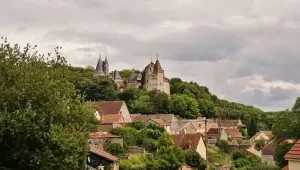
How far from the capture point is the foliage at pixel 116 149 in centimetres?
4591

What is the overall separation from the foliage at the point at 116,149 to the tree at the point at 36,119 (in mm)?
21670

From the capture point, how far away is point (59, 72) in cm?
2484

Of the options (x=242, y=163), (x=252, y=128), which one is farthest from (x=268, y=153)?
(x=252, y=128)

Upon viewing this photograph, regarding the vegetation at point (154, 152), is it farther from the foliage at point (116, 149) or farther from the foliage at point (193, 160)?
the foliage at point (116, 149)

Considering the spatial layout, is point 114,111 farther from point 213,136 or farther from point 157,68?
point 157,68

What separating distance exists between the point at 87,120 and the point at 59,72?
10.3 ft

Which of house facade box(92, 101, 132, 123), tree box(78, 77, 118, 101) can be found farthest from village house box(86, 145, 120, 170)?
tree box(78, 77, 118, 101)

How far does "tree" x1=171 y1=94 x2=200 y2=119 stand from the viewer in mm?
100669

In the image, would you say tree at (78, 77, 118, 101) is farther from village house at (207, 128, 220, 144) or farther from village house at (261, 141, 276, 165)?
village house at (261, 141, 276, 165)

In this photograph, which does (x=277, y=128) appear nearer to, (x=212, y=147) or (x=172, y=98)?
(x=212, y=147)

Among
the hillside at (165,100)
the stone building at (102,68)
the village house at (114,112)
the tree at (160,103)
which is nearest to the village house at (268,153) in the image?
the village house at (114,112)

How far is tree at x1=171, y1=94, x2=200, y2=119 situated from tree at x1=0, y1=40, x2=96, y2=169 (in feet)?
252

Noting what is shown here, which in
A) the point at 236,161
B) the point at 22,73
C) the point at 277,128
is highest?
the point at 22,73

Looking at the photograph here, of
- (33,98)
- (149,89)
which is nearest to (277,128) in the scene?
(33,98)
